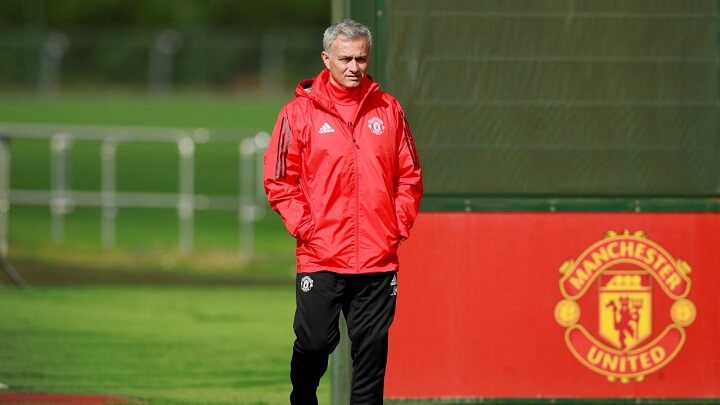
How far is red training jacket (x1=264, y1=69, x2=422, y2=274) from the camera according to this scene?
22.2 ft

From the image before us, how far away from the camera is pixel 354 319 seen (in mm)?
6953

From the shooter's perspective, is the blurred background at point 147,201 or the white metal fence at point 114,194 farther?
the white metal fence at point 114,194

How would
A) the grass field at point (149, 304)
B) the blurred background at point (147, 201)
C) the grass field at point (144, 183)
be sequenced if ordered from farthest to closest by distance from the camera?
the grass field at point (144, 183) → the blurred background at point (147, 201) → the grass field at point (149, 304)

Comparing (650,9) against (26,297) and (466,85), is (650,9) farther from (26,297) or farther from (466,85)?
(26,297)

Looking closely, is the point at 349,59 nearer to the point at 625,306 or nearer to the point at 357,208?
the point at 357,208

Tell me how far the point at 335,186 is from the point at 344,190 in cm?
4

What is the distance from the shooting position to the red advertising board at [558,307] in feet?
26.3

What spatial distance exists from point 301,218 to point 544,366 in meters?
1.93

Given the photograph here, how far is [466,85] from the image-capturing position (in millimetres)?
8031

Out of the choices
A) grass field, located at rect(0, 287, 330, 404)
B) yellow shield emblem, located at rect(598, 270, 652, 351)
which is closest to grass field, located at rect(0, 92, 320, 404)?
grass field, located at rect(0, 287, 330, 404)

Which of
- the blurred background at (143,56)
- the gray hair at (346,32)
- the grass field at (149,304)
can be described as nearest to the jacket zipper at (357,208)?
the gray hair at (346,32)

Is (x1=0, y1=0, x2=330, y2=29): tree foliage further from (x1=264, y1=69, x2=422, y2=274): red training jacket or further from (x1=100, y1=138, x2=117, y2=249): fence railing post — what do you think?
(x1=264, y1=69, x2=422, y2=274): red training jacket

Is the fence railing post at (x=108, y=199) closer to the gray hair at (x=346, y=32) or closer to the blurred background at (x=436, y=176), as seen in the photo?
the blurred background at (x=436, y=176)

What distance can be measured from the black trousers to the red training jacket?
0.28 feet
